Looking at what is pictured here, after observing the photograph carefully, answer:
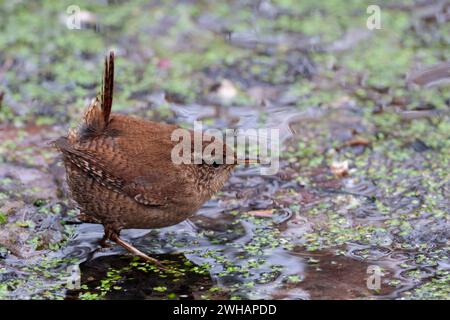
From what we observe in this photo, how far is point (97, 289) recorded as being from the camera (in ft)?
15.3

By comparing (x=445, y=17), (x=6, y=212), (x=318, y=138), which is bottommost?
(x=6, y=212)

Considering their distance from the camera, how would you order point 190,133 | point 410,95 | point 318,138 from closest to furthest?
point 190,133 < point 318,138 < point 410,95

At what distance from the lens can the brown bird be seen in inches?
187

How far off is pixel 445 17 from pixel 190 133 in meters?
4.58

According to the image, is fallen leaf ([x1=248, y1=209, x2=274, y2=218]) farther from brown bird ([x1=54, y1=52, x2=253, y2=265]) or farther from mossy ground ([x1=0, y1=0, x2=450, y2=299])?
brown bird ([x1=54, y1=52, x2=253, y2=265])

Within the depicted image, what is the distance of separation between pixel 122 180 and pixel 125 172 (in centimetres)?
5

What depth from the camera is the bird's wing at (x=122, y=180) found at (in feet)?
15.4

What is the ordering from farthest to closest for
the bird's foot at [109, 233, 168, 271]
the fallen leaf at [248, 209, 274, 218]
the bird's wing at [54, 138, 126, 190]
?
1. the fallen leaf at [248, 209, 274, 218]
2. the bird's foot at [109, 233, 168, 271]
3. the bird's wing at [54, 138, 126, 190]

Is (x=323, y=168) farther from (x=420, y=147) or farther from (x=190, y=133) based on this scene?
(x=190, y=133)

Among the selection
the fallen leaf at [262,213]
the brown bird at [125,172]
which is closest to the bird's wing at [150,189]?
the brown bird at [125,172]

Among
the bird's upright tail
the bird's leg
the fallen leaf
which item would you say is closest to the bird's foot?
the bird's leg

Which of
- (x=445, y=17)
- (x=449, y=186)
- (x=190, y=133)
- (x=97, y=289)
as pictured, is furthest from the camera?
(x=445, y=17)

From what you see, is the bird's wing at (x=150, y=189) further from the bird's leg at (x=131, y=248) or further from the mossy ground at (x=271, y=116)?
the mossy ground at (x=271, y=116)

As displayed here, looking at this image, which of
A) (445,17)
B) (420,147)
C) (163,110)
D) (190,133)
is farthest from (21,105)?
(445,17)
